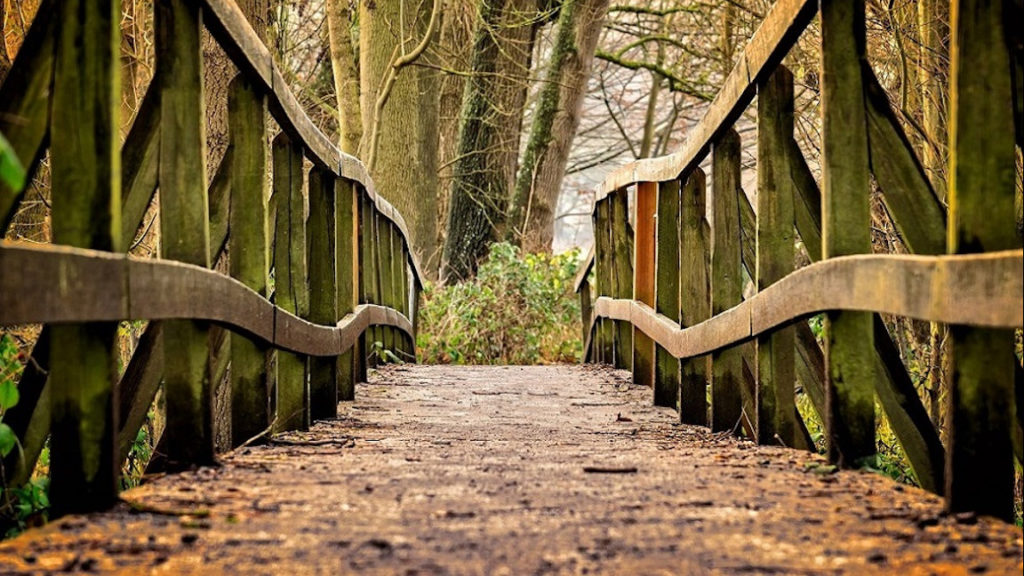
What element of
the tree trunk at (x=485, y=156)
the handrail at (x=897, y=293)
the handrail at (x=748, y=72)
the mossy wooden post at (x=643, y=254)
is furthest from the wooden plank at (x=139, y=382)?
the tree trunk at (x=485, y=156)

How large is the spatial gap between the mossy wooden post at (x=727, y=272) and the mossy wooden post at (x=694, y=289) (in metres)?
0.53

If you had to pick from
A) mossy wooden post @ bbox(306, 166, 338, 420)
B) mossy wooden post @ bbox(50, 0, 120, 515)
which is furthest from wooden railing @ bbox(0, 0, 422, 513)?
mossy wooden post @ bbox(306, 166, 338, 420)

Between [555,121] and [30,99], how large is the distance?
14.0m

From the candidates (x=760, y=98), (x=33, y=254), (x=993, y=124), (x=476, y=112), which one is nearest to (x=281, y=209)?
(x=760, y=98)

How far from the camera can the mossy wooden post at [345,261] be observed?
6121 millimetres

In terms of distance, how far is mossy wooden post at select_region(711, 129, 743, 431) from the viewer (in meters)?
4.57

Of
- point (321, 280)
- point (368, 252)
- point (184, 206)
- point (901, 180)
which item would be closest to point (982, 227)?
point (901, 180)

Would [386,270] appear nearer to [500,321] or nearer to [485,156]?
[500,321]

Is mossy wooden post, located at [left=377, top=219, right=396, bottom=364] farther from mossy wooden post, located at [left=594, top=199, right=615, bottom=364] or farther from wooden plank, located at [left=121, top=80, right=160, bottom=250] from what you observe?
wooden plank, located at [left=121, top=80, right=160, bottom=250]

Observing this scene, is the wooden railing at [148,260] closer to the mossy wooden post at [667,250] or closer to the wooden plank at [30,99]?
the wooden plank at [30,99]

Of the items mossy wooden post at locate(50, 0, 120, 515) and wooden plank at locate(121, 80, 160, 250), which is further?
wooden plank at locate(121, 80, 160, 250)

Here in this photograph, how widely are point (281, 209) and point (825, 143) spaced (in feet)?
6.63

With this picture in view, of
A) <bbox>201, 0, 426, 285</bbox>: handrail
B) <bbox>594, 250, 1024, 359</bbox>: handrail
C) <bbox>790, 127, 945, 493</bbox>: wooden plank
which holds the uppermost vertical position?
<bbox>201, 0, 426, 285</bbox>: handrail

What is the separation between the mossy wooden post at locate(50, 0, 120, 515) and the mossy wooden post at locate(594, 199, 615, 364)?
20.1 feet
